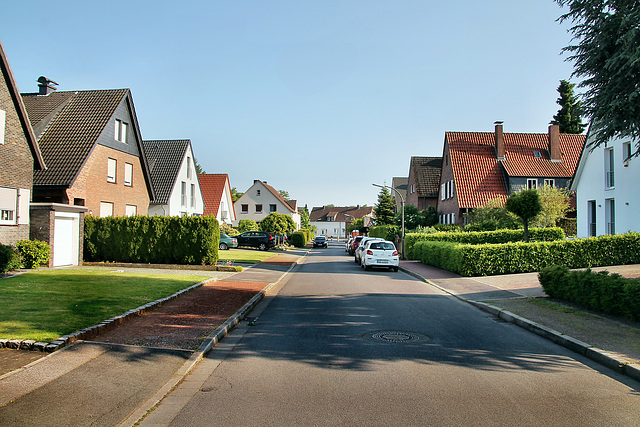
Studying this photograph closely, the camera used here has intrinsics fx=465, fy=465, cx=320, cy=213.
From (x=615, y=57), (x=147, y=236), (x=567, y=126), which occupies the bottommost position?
(x=147, y=236)

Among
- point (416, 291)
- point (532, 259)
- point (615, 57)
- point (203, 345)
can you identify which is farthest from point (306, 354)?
point (532, 259)

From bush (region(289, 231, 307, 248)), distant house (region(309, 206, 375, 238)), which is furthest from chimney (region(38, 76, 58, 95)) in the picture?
distant house (region(309, 206, 375, 238))

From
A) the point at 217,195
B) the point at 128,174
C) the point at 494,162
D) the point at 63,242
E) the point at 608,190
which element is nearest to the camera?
the point at 63,242

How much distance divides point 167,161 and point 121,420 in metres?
36.1

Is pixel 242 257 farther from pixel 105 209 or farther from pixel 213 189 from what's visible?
pixel 213 189

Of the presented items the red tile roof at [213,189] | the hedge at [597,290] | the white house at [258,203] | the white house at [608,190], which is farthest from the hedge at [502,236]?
the white house at [258,203]

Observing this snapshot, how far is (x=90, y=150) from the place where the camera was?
23.5 m

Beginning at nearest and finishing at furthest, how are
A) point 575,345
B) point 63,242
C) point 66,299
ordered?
1. point 575,345
2. point 66,299
3. point 63,242

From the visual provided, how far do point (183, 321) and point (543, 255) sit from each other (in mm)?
15091

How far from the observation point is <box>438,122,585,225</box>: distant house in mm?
39062

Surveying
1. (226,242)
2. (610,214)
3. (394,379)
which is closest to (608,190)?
(610,214)

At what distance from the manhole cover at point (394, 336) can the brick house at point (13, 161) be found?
1469 centimetres

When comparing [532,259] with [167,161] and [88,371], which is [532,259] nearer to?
[88,371]

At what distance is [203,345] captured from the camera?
23.2 ft
